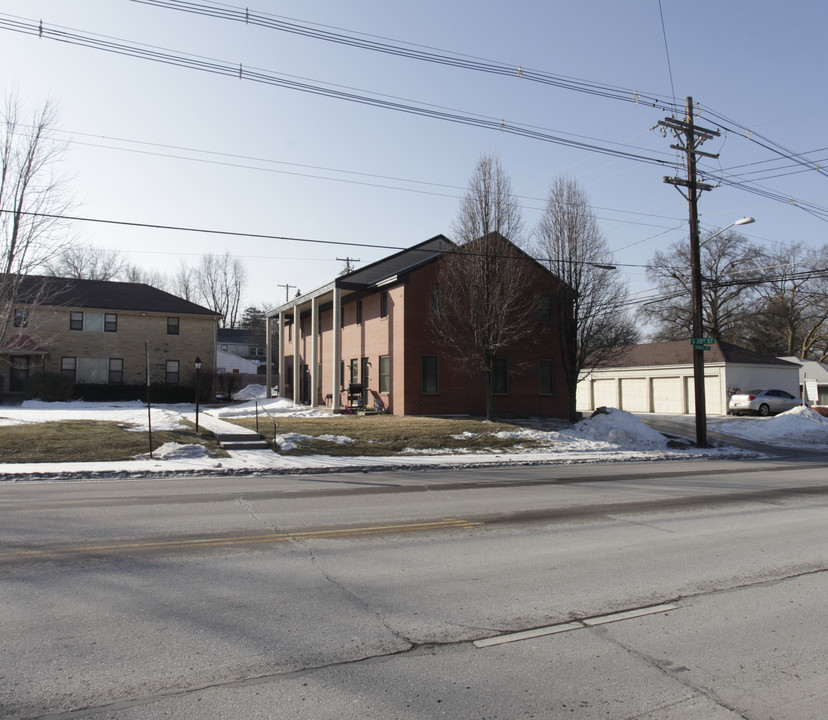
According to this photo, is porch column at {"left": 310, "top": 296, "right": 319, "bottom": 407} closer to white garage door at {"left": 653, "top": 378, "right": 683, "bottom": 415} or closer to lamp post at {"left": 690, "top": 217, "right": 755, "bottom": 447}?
lamp post at {"left": 690, "top": 217, "right": 755, "bottom": 447}

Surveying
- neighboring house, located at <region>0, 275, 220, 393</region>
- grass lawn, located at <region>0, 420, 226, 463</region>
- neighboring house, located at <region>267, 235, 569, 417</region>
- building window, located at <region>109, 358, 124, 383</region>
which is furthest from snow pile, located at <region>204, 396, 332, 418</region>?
building window, located at <region>109, 358, 124, 383</region>

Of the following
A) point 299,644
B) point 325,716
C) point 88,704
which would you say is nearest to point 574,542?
point 299,644

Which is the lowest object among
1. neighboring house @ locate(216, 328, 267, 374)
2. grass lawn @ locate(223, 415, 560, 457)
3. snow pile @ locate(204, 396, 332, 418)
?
grass lawn @ locate(223, 415, 560, 457)

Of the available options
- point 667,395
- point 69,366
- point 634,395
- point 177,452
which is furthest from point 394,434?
point 69,366

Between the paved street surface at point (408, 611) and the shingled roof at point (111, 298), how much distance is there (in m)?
31.6

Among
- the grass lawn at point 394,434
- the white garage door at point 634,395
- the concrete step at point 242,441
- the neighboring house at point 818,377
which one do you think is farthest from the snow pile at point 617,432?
the neighboring house at point 818,377

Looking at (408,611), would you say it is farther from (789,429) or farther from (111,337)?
(111,337)

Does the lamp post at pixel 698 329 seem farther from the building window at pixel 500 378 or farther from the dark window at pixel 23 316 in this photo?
the dark window at pixel 23 316

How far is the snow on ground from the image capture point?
1473 centimetres

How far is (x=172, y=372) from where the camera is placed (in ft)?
133

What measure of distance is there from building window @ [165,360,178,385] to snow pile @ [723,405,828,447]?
32.6 m

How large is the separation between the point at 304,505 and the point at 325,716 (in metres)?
6.85

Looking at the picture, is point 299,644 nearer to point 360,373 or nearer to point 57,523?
point 57,523

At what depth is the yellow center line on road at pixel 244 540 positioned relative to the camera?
6.88 meters
